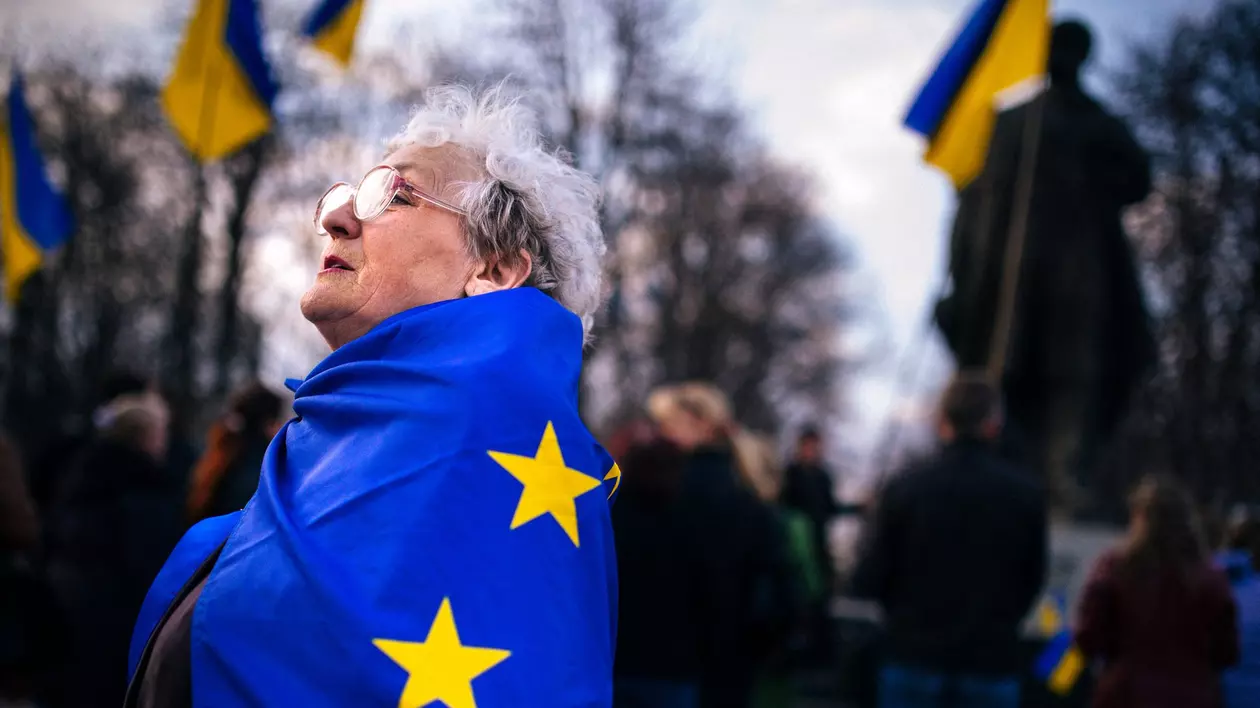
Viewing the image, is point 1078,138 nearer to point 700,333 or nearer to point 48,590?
point 48,590

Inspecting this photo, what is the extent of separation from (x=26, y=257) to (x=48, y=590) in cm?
576

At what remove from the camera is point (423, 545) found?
1754 millimetres

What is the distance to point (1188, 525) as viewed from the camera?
480cm

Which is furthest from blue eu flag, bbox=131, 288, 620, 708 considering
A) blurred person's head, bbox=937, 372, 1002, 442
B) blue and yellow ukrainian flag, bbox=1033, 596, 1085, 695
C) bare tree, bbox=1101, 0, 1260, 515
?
bare tree, bbox=1101, 0, 1260, 515

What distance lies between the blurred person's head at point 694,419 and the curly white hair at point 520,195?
2.58 m

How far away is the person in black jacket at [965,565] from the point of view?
15.6 feet

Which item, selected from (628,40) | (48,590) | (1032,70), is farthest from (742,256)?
(48,590)

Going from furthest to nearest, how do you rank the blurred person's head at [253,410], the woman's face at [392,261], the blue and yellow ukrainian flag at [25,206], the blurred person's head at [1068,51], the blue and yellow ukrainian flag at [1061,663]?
1. the blue and yellow ukrainian flag at [25,206]
2. the blurred person's head at [1068,51]
3. the blue and yellow ukrainian flag at [1061,663]
4. the blurred person's head at [253,410]
5. the woman's face at [392,261]

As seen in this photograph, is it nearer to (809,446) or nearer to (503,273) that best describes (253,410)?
(503,273)

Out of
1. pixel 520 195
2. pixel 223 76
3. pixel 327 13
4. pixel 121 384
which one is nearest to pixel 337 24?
pixel 327 13

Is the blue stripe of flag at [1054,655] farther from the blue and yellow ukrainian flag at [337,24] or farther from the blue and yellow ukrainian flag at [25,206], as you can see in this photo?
the blue and yellow ukrainian flag at [25,206]

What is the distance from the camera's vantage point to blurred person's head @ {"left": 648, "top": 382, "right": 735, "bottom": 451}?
519cm

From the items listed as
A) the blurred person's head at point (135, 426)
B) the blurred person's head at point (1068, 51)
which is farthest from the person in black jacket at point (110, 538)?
the blurred person's head at point (1068, 51)

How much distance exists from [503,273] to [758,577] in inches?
119
